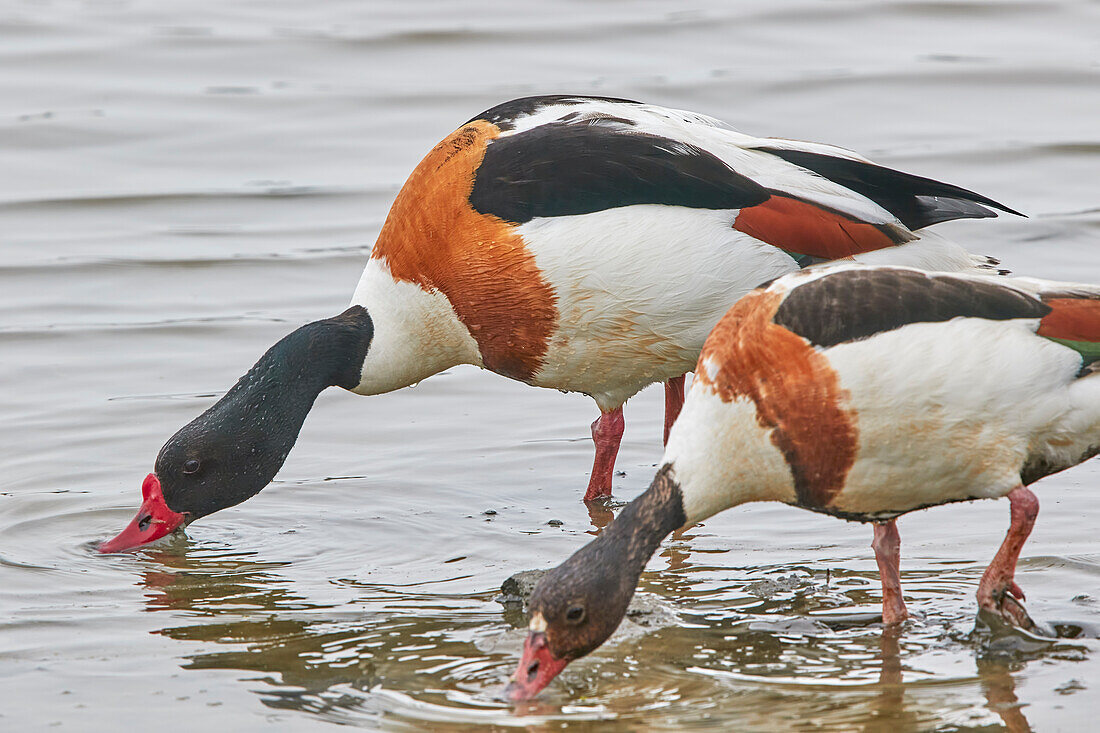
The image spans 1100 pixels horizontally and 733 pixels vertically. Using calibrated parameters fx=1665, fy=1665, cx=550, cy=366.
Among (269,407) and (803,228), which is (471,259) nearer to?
(269,407)

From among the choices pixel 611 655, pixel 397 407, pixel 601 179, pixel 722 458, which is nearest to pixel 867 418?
pixel 722 458

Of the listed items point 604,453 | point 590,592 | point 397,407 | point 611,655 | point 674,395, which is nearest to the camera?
point 590,592

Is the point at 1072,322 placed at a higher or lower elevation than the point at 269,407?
higher

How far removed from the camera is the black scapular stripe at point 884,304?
17.9ft

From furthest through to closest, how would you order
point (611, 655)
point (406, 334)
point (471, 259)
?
point (406, 334)
point (471, 259)
point (611, 655)

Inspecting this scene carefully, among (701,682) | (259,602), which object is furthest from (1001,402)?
(259,602)

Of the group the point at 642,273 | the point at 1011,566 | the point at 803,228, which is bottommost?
the point at 1011,566

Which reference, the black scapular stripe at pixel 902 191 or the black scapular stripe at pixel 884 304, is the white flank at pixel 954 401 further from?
the black scapular stripe at pixel 902 191

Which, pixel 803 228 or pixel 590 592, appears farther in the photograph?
pixel 803 228

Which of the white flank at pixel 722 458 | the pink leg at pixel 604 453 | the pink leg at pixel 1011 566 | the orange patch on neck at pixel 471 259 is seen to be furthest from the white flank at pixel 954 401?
the pink leg at pixel 604 453

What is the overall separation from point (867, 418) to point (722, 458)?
50 cm

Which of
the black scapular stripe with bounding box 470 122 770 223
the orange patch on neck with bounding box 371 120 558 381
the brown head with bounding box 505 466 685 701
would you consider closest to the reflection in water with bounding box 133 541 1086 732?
Result: the brown head with bounding box 505 466 685 701

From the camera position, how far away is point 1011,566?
5.60 m

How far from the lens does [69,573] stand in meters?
6.59
